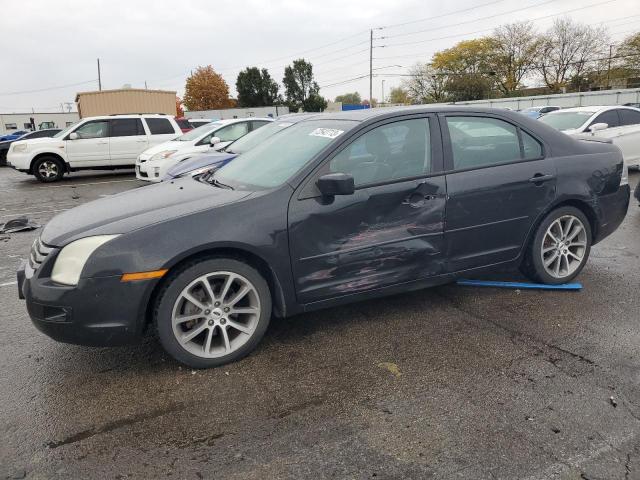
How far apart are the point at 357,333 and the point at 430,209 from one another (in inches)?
41.7

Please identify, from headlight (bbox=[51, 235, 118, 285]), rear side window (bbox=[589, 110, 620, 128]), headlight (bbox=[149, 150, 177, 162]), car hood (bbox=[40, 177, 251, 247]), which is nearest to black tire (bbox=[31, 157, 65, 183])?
headlight (bbox=[149, 150, 177, 162])

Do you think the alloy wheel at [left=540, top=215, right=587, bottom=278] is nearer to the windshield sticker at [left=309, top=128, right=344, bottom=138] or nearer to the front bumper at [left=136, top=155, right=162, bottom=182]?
the windshield sticker at [left=309, top=128, right=344, bottom=138]

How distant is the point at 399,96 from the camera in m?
90.1

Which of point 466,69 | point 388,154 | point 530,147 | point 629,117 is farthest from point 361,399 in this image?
point 466,69

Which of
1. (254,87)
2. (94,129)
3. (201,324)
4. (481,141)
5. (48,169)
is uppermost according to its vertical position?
(254,87)

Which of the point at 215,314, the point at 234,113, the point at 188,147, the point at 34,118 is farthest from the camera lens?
the point at 234,113

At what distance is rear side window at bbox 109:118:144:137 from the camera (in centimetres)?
1405

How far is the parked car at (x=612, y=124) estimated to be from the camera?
10.1 m

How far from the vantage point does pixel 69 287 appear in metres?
2.83

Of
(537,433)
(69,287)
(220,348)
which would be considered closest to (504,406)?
(537,433)

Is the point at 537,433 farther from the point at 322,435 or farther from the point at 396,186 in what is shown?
the point at 396,186

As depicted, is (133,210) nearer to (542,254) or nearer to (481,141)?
(481,141)

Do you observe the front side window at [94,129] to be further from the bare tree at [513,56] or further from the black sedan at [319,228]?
the bare tree at [513,56]

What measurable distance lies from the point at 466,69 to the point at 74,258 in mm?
80129
